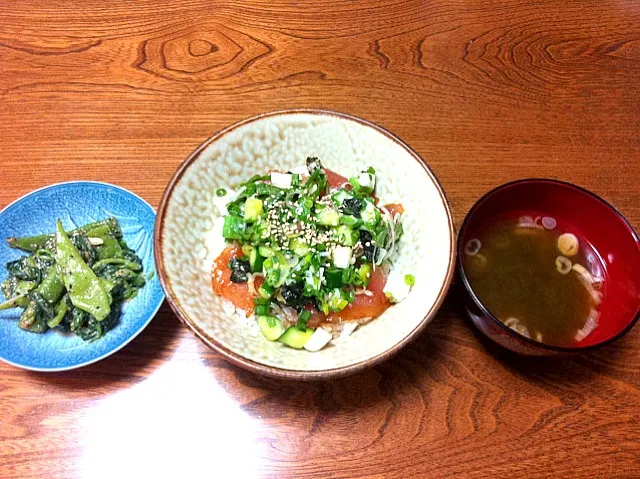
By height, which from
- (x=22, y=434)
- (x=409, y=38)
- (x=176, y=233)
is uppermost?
(x=409, y=38)

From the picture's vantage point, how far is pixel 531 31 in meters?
2.46

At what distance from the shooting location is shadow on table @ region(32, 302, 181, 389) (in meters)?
1.62

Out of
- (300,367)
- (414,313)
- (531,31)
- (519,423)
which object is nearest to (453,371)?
(519,423)

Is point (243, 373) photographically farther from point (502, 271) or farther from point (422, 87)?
point (422, 87)

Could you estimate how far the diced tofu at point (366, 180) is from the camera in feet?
5.66

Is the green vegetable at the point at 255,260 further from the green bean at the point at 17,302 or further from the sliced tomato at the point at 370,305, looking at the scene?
the green bean at the point at 17,302

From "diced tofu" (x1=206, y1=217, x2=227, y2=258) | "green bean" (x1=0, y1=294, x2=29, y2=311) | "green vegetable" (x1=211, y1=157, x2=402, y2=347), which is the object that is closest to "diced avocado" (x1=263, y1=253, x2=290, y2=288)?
"green vegetable" (x1=211, y1=157, x2=402, y2=347)

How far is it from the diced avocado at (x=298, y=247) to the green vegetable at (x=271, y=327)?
0.76 feet

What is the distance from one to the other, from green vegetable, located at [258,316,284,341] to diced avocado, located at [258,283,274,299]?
72 millimetres

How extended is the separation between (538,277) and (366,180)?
2.35 ft

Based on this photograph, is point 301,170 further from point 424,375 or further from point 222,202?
point 424,375

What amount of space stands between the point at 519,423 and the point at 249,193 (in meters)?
1.22

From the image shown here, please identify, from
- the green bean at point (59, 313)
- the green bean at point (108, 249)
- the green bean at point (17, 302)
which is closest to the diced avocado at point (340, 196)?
the green bean at point (108, 249)

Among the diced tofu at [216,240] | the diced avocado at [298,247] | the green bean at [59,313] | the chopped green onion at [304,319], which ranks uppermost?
the diced avocado at [298,247]
